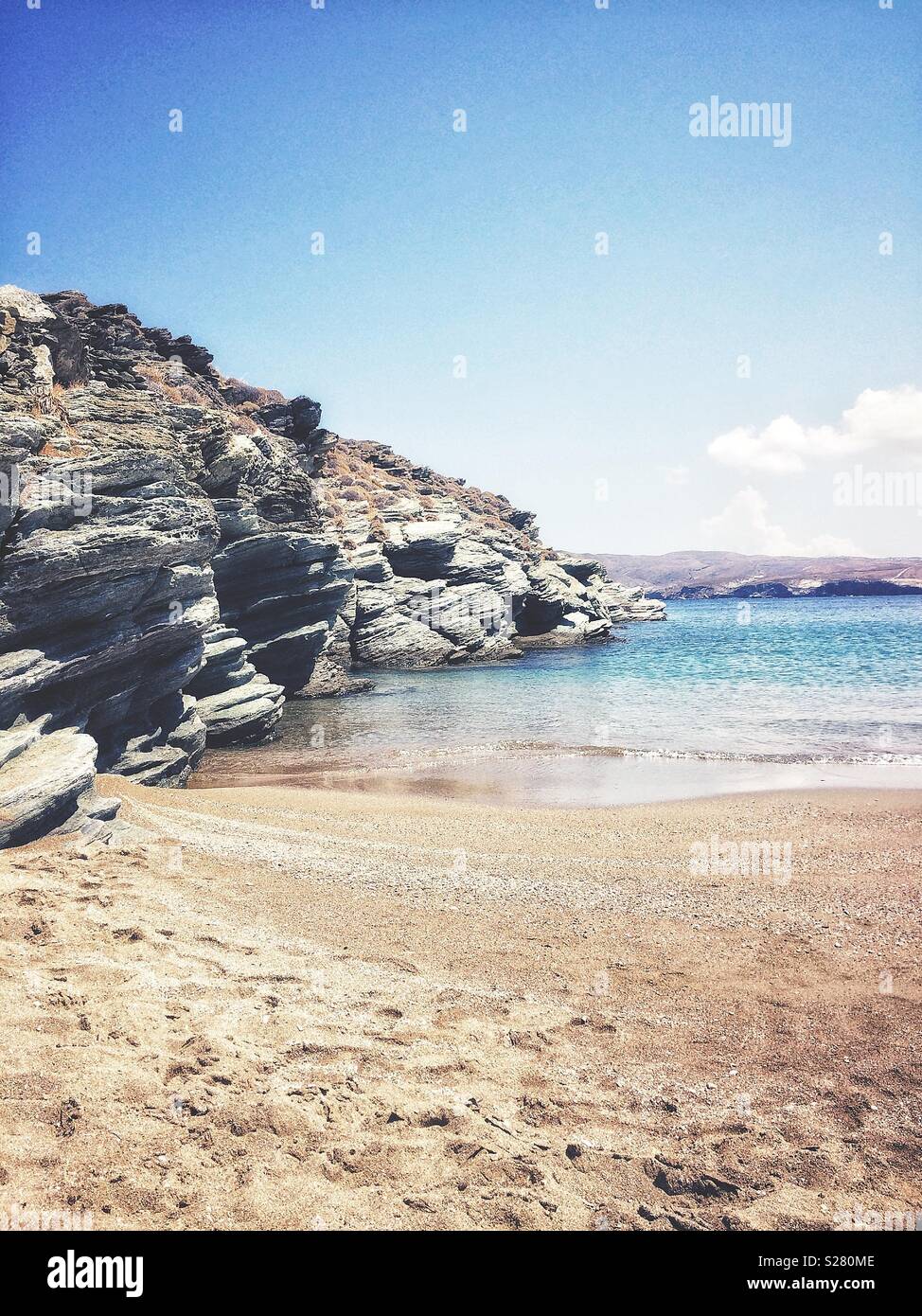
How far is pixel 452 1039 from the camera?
726cm

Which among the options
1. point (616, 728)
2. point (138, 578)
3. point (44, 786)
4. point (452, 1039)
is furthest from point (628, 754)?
point (452, 1039)

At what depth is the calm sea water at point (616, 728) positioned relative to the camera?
71.2ft

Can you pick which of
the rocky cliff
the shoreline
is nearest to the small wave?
the shoreline

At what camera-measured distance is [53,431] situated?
54.7 ft

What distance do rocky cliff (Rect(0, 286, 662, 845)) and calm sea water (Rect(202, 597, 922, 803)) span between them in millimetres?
3439

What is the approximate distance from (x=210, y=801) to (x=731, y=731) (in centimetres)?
1921

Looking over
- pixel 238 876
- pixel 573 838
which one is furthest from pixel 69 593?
pixel 573 838

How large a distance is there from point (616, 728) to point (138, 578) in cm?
1900

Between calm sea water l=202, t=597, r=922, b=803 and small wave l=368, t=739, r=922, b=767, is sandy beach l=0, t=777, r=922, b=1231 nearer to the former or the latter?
calm sea water l=202, t=597, r=922, b=803

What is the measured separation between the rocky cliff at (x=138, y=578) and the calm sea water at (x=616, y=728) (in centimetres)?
344

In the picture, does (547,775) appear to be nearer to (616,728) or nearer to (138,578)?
(616,728)

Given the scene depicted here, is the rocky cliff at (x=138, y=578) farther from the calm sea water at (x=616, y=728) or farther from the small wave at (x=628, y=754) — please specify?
the small wave at (x=628, y=754)

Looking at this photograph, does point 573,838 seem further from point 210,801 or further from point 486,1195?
point 486,1195

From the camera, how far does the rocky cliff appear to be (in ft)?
46.8
